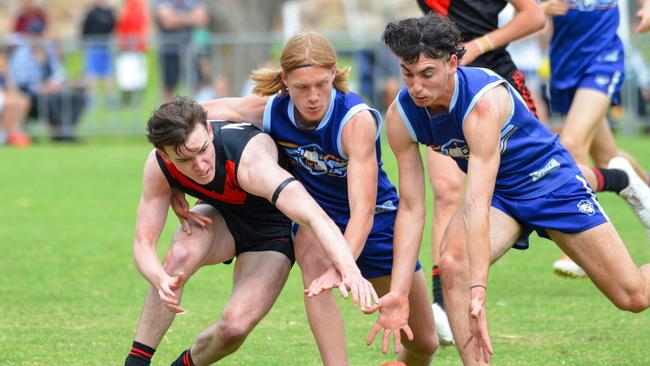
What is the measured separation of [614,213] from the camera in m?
10.7

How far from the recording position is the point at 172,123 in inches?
198

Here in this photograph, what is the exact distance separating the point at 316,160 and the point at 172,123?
74 cm

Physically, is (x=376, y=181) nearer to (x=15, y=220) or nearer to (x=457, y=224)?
(x=457, y=224)

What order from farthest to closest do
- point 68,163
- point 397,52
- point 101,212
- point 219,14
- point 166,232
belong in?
1. point 219,14
2. point 68,163
3. point 101,212
4. point 166,232
5. point 397,52

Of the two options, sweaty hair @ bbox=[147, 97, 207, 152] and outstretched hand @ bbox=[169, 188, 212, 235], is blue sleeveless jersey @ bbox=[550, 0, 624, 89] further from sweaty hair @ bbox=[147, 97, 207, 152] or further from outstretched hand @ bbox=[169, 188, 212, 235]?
sweaty hair @ bbox=[147, 97, 207, 152]

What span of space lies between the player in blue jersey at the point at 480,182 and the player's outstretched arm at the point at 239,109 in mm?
699

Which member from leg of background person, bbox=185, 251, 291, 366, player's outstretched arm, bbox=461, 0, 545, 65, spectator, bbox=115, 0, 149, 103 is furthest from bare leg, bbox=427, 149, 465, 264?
spectator, bbox=115, 0, 149, 103

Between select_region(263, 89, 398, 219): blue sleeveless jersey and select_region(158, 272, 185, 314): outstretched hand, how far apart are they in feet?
2.67

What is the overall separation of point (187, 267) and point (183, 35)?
13.7 meters

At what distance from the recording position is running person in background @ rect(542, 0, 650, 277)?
775 cm

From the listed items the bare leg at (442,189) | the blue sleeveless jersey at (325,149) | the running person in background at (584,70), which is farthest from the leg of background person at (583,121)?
the blue sleeveless jersey at (325,149)

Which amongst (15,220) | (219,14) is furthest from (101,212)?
(219,14)

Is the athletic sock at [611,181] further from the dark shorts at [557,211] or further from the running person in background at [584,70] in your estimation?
the dark shorts at [557,211]

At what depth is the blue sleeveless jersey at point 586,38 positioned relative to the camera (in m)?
8.13
